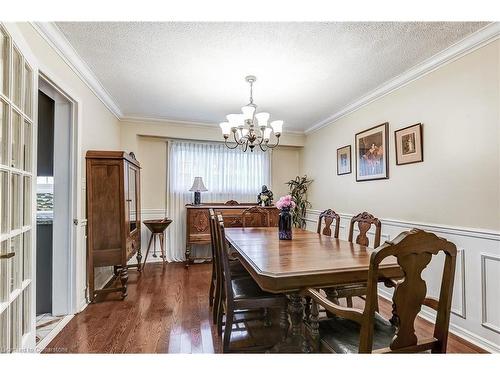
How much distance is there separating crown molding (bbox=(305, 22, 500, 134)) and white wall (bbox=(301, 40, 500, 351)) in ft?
0.16

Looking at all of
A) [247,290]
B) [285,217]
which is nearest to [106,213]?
[247,290]

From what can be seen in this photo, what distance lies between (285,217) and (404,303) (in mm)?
1315

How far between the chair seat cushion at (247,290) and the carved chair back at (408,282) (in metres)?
0.83

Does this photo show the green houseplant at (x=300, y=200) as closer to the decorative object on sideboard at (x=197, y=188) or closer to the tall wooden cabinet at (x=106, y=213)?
the decorative object on sideboard at (x=197, y=188)

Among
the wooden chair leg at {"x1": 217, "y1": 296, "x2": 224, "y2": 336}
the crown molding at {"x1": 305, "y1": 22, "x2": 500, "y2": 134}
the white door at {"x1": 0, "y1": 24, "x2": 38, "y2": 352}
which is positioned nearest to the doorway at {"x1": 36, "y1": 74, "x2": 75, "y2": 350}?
the white door at {"x1": 0, "y1": 24, "x2": 38, "y2": 352}

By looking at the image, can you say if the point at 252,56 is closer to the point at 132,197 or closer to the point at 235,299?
the point at 235,299

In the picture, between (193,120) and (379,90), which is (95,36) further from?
(379,90)

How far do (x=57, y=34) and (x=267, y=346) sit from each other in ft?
9.58

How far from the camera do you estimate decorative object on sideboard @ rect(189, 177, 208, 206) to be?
13.8 feet

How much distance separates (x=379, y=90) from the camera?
2936mm

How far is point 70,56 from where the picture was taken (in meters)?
2.18

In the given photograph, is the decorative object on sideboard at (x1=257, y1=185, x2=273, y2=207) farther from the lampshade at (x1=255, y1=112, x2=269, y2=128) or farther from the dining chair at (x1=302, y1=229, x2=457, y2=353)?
the dining chair at (x1=302, y1=229, x2=457, y2=353)
